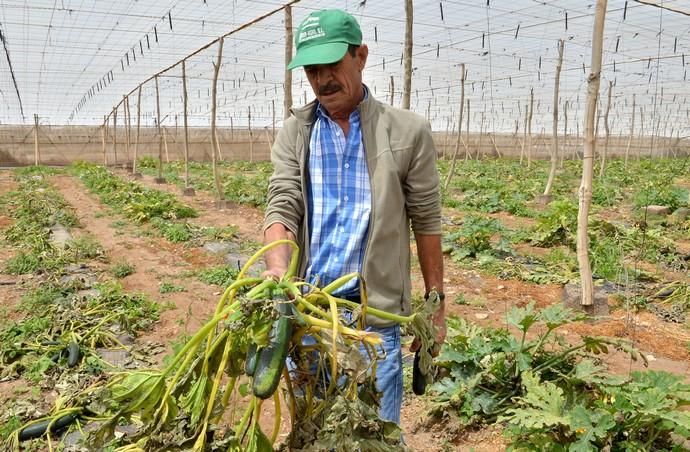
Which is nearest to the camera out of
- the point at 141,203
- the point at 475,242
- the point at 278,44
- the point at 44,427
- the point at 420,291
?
the point at 44,427

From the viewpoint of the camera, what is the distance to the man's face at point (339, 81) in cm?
208

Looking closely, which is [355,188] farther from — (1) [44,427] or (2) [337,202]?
(1) [44,427]

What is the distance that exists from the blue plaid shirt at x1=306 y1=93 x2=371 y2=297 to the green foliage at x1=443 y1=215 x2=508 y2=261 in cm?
635

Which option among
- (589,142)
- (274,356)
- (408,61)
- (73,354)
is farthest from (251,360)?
(408,61)

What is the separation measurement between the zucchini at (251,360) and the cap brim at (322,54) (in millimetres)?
983

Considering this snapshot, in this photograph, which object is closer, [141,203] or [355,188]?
[355,188]

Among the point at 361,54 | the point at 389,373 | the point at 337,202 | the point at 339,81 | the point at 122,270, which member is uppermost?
the point at 361,54

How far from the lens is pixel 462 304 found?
6.47 m

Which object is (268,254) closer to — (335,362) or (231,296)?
(231,296)

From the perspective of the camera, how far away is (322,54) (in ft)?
6.52

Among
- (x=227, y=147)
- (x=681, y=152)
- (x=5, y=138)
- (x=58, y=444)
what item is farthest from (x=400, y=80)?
(x=681, y=152)

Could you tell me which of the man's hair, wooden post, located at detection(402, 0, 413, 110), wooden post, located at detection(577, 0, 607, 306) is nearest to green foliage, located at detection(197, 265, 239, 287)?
wooden post, located at detection(402, 0, 413, 110)

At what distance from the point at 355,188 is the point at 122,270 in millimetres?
6470

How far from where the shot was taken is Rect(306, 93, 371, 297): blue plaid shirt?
2178 millimetres
